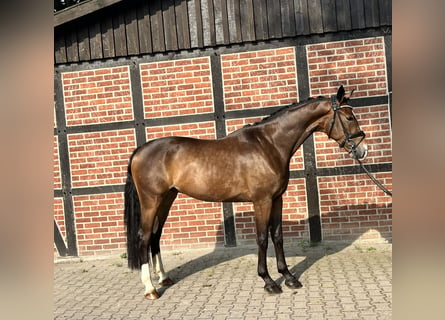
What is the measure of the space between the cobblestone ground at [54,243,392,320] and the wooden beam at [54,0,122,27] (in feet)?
12.0

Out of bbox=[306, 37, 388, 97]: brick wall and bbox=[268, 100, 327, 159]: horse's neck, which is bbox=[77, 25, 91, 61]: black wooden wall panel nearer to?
bbox=[306, 37, 388, 97]: brick wall

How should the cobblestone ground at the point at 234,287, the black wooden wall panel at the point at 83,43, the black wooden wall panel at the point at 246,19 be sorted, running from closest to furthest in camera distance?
1. the cobblestone ground at the point at 234,287
2. the black wooden wall panel at the point at 246,19
3. the black wooden wall panel at the point at 83,43

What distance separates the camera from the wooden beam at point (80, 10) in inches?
223

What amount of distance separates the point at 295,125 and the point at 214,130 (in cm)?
195

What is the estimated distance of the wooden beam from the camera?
5.66 meters

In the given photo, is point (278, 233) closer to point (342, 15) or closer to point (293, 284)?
point (293, 284)

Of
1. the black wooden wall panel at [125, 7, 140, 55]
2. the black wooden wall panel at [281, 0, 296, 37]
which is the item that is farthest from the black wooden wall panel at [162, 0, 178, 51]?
the black wooden wall panel at [281, 0, 296, 37]

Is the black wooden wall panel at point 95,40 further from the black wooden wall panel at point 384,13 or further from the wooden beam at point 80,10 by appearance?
the black wooden wall panel at point 384,13

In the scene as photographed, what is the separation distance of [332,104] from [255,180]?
3.71 ft

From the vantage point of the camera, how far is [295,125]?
4219 mm

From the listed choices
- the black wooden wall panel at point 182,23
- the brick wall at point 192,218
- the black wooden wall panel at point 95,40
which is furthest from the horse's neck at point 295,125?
the black wooden wall panel at point 95,40

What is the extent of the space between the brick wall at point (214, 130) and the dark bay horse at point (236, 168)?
1.60m

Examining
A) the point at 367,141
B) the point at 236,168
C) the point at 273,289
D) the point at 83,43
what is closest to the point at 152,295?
the point at 273,289
